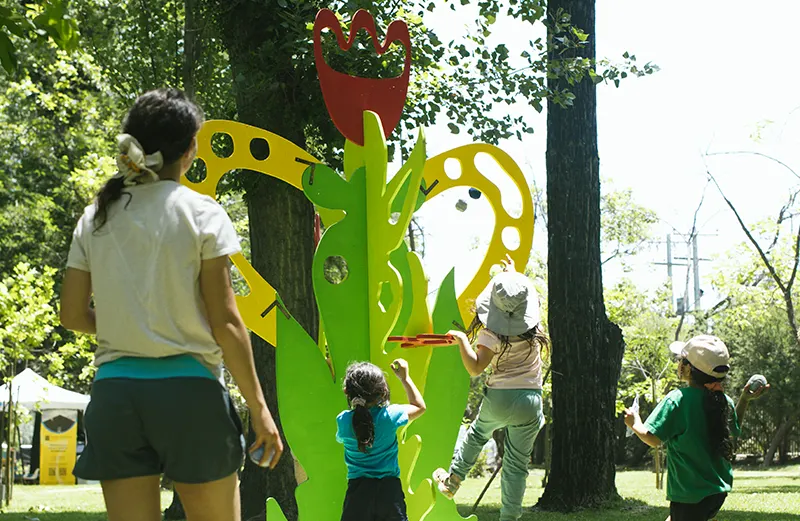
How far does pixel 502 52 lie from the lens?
900cm

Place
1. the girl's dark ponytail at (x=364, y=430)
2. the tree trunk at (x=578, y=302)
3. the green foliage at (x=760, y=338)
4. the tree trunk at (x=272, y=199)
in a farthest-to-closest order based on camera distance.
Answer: the green foliage at (x=760, y=338) < the tree trunk at (x=578, y=302) < the tree trunk at (x=272, y=199) < the girl's dark ponytail at (x=364, y=430)

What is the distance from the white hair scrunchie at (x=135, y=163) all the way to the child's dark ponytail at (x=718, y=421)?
299cm

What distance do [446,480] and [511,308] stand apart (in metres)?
1.01

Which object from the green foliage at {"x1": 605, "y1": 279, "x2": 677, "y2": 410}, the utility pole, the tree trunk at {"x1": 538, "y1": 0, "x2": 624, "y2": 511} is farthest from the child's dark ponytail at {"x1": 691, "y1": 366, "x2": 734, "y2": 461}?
the utility pole

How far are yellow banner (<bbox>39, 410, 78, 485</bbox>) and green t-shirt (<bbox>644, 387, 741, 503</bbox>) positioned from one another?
18.0m

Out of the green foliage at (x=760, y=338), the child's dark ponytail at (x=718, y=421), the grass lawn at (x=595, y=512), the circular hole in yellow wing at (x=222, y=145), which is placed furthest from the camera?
the green foliage at (x=760, y=338)

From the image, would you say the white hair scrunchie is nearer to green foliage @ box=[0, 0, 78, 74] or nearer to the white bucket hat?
green foliage @ box=[0, 0, 78, 74]

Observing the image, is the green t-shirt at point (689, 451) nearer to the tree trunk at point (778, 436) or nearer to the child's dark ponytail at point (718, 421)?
the child's dark ponytail at point (718, 421)

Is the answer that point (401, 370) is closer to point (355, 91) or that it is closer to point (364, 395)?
point (364, 395)

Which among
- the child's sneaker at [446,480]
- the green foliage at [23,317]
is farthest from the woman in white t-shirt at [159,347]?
the green foliage at [23,317]

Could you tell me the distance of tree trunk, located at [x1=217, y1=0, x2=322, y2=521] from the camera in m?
7.72

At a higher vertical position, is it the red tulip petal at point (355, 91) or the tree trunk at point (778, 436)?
the red tulip petal at point (355, 91)

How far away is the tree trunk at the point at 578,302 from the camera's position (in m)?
9.96

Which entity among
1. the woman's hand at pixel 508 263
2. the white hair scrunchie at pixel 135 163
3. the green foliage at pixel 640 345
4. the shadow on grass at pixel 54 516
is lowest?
the shadow on grass at pixel 54 516
